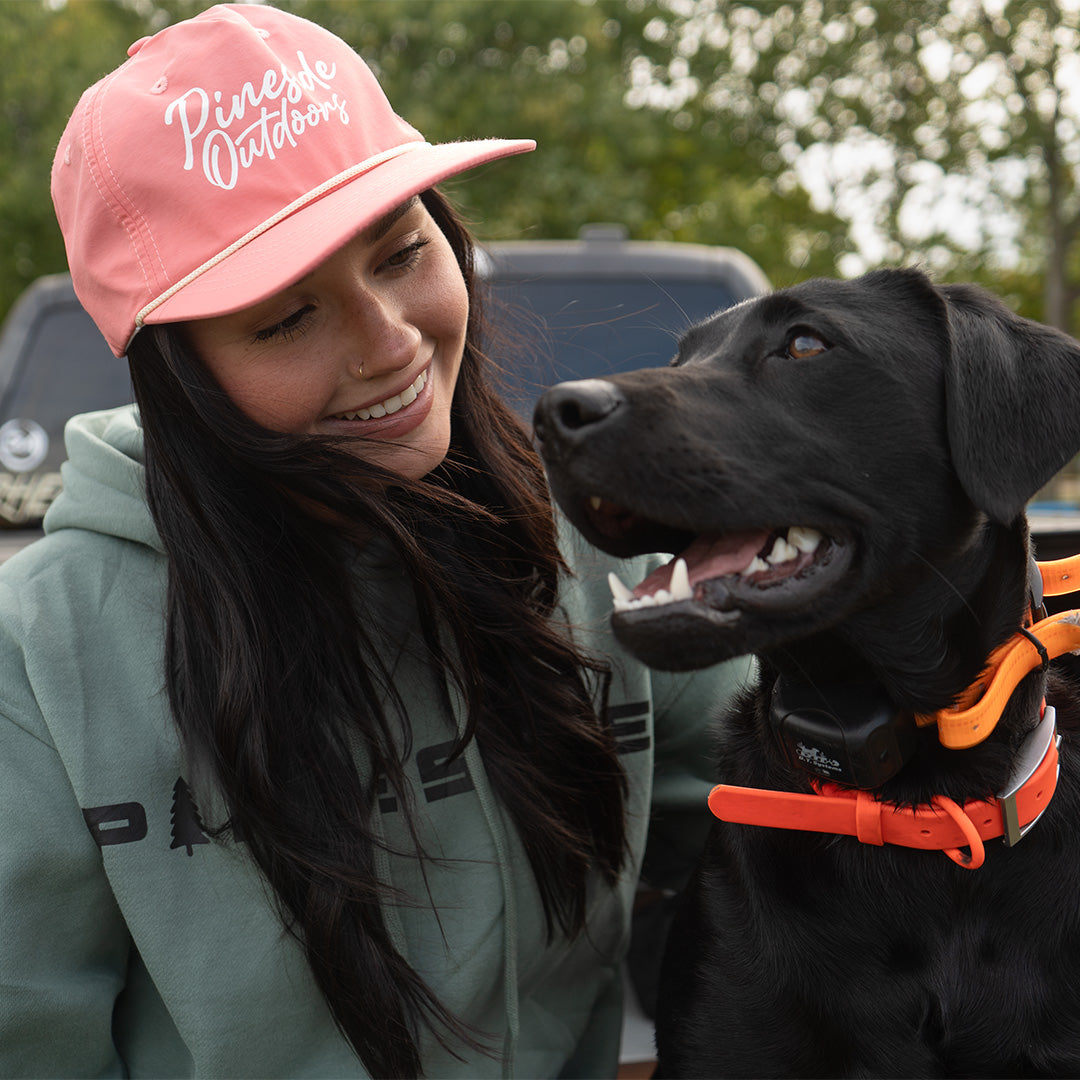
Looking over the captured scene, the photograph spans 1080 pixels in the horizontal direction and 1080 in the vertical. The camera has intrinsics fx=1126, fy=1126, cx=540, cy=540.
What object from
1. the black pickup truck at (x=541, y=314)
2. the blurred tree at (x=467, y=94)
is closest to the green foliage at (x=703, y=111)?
the blurred tree at (x=467, y=94)

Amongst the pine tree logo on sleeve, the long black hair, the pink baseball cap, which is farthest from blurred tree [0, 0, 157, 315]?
the pine tree logo on sleeve

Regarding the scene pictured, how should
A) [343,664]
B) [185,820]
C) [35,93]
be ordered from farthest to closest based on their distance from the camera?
[35,93], [343,664], [185,820]

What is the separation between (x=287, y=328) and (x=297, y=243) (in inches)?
7.9

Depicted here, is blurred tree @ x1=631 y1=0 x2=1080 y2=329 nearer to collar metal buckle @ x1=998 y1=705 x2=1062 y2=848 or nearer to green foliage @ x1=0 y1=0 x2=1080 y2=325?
green foliage @ x1=0 y1=0 x2=1080 y2=325

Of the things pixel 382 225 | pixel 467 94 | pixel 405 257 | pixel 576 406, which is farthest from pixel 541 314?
pixel 467 94

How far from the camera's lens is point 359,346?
6.00ft

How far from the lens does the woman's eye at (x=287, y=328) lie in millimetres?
1804

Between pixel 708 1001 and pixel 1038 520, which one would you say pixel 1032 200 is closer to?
pixel 1038 520

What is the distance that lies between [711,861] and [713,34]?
65.8 ft

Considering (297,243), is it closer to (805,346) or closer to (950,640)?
(805,346)

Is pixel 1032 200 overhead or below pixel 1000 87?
below

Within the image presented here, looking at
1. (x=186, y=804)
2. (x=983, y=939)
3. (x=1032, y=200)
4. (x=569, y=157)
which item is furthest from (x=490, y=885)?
(x=1032, y=200)

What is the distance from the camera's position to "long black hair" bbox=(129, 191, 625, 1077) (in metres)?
1.83

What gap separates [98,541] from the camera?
1.98 m
